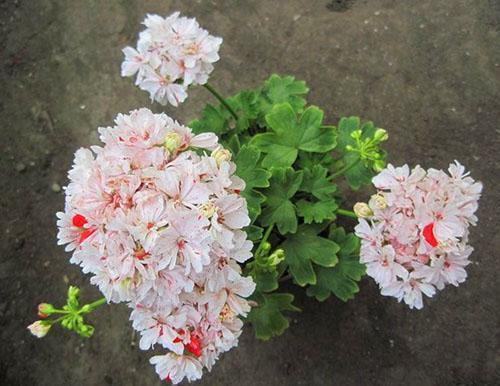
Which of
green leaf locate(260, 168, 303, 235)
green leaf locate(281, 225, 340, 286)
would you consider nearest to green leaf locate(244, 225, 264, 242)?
green leaf locate(260, 168, 303, 235)

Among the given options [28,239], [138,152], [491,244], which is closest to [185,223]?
[138,152]

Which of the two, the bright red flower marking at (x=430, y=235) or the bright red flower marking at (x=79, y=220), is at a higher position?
the bright red flower marking at (x=79, y=220)

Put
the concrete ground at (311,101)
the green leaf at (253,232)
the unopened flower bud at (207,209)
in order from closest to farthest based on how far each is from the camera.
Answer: the unopened flower bud at (207,209)
the green leaf at (253,232)
the concrete ground at (311,101)

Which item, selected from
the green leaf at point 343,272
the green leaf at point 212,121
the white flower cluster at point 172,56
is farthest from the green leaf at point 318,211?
the white flower cluster at point 172,56

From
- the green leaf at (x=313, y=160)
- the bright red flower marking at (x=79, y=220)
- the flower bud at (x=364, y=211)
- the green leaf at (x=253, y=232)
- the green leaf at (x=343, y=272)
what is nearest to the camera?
the bright red flower marking at (x=79, y=220)

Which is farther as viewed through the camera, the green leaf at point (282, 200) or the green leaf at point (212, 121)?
the green leaf at point (212, 121)

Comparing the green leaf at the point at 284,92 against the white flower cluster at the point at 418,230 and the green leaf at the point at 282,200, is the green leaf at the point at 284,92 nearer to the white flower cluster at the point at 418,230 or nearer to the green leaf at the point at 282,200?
the green leaf at the point at 282,200

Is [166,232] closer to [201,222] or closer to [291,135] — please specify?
[201,222]

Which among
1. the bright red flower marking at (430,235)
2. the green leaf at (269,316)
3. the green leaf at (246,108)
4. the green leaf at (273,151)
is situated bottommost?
the green leaf at (269,316)

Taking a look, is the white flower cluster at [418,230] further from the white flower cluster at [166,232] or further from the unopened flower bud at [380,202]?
the white flower cluster at [166,232]
